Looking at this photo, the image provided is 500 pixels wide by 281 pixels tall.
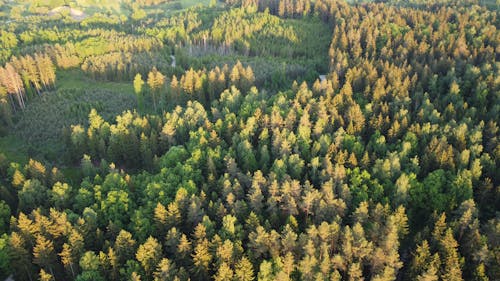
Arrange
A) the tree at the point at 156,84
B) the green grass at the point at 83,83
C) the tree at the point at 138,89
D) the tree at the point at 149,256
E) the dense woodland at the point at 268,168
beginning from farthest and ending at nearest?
the green grass at the point at 83,83
the tree at the point at 138,89
the tree at the point at 156,84
the dense woodland at the point at 268,168
the tree at the point at 149,256

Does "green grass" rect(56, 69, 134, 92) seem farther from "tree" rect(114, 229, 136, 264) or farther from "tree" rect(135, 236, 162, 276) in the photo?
"tree" rect(135, 236, 162, 276)

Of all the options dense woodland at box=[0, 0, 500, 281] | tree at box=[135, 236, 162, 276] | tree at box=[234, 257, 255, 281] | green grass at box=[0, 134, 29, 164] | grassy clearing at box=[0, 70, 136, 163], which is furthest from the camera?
grassy clearing at box=[0, 70, 136, 163]

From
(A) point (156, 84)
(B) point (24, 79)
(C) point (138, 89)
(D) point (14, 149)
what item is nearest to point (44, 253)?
(D) point (14, 149)

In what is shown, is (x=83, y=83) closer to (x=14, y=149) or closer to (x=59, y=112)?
(x=59, y=112)

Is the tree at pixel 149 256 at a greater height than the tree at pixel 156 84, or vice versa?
the tree at pixel 156 84

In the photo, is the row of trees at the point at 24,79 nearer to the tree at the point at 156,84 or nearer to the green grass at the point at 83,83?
the green grass at the point at 83,83

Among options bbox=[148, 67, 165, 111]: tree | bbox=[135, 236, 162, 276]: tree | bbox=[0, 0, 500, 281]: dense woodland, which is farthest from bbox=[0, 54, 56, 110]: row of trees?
bbox=[135, 236, 162, 276]: tree

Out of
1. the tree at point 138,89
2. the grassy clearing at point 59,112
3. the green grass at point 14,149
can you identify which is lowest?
the green grass at point 14,149

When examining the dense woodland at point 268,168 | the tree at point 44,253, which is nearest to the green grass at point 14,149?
the dense woodland at point 268,168

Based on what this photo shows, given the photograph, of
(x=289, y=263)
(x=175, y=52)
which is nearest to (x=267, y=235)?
(x=289, y=263)
